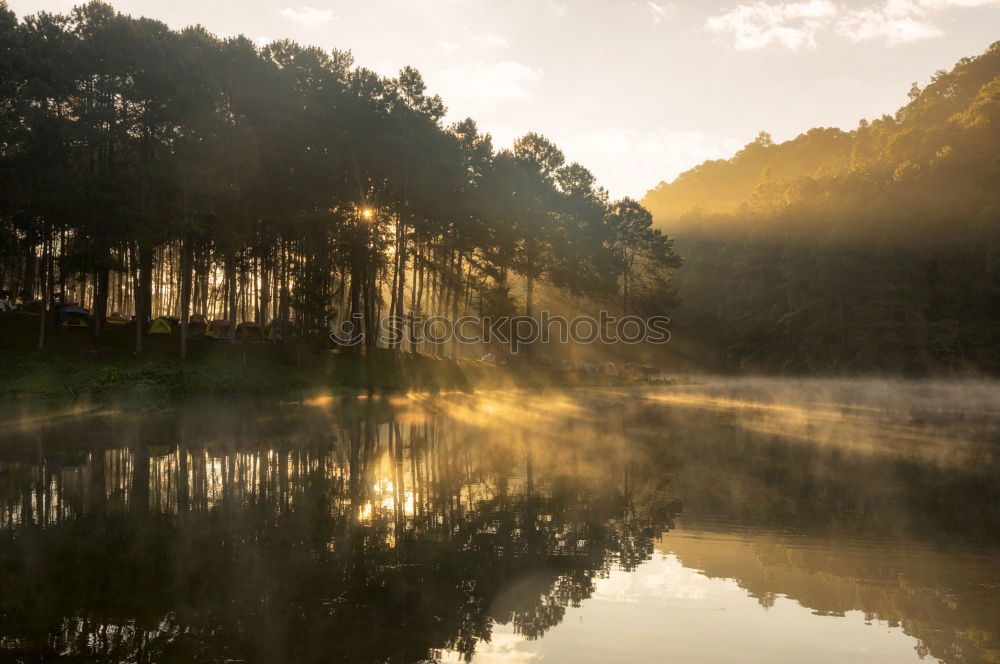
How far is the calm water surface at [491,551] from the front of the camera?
674 cm

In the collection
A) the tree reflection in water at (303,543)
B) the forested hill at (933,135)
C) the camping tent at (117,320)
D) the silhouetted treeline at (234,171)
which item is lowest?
the tree reflection in water at (303,543)

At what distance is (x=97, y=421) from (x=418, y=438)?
1216cm

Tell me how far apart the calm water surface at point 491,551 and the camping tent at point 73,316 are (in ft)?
108

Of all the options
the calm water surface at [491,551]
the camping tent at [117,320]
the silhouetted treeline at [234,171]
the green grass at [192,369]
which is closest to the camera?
the calm water surface at [491,551]

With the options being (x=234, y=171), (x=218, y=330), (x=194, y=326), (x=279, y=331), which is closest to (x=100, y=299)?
(x=194, y=326)

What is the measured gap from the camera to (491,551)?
965cm

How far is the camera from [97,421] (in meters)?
25.2

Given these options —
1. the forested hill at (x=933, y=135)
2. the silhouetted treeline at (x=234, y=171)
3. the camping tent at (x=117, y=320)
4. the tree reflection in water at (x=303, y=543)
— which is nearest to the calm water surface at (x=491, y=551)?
the tree reflection in water at (x=303, y=543)

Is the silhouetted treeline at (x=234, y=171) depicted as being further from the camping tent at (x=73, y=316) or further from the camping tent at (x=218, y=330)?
the camping tent at (x=218, y=330)

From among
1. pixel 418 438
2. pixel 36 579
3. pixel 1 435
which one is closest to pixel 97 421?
pixel 1 435

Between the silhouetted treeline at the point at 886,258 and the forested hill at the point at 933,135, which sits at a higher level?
the forested hill at the point at 933,135

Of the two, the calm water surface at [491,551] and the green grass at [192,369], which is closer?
the calm water surface at [491,551]

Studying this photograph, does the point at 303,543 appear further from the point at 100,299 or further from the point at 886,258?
the point at 886,258

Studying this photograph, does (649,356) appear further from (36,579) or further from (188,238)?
(36,579)
